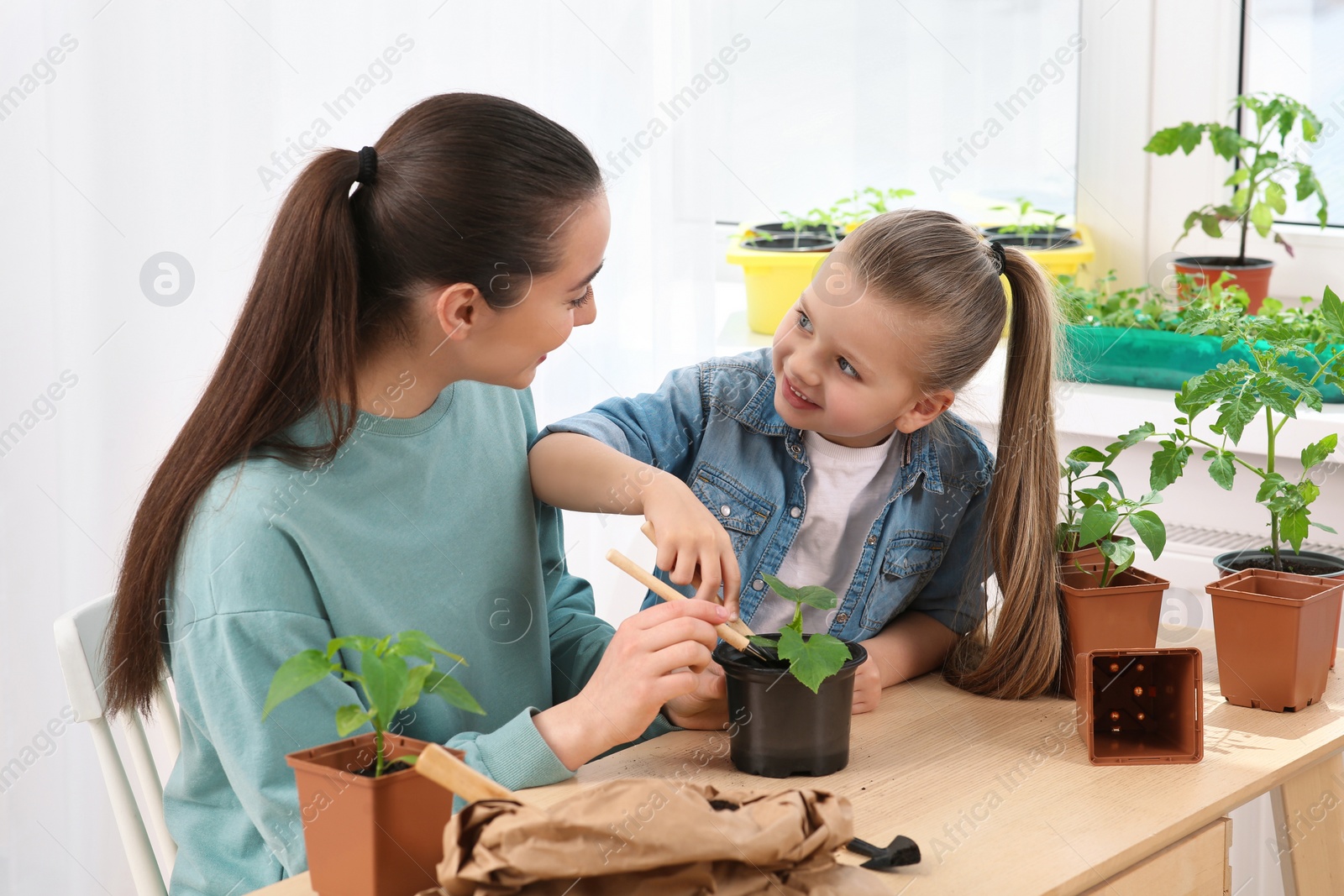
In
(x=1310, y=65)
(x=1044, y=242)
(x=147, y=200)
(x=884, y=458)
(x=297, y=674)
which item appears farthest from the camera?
(x=1044, y=242)

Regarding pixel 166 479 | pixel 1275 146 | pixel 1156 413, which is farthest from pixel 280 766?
pixel 1275 146

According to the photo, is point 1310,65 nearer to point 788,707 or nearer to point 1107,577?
point 1107,577

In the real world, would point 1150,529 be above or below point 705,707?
above

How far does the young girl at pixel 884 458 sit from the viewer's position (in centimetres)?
119

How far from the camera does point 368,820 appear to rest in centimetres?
71

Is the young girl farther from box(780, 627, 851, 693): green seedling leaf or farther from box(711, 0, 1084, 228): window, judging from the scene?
box(711, 0, 1084, 228): window

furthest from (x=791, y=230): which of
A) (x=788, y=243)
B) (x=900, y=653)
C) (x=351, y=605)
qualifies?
(x=351, y=605)

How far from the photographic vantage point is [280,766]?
911 millimetres

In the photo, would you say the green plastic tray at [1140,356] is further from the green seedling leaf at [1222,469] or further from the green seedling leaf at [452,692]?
the green seedling leaf at [452,692]

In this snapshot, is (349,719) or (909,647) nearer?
(349,719)

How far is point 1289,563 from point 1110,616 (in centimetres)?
21

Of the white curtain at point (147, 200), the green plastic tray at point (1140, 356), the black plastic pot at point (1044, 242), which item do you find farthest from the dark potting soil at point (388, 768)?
the black plastic pot at point (1044, 242)

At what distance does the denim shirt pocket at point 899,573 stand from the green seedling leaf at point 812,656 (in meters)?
0.35

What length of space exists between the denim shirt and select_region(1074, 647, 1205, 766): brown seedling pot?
24 centimetres
